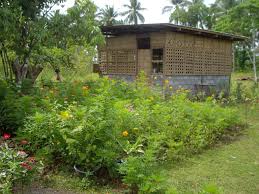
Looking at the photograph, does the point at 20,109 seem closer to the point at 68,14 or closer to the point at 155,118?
the point at 155,118

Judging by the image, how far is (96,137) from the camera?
163 inches

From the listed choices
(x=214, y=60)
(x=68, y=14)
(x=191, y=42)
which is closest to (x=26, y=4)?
(x=68, y=14)

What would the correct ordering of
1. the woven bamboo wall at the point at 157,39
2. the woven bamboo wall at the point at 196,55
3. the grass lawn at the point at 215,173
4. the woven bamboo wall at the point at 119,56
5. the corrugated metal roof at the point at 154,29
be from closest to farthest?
the grass lawn at the point at 215,173, the corrugated metal roof at the point at 154,29, the woven bamboo wall at the point at 157,39, the woven bamboo wall at the point at 196,55, the woven bamboo wall at the point at 119,56

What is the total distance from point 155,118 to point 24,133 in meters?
2.15

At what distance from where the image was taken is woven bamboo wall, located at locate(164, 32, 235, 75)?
12.8 m

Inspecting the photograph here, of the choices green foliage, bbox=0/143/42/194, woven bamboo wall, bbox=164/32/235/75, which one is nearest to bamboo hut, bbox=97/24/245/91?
woven bamboo wall, bbox=164/32/235/75

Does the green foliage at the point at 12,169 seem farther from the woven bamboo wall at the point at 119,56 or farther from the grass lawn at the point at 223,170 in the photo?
the woven bamboo wall at the point at 119,56

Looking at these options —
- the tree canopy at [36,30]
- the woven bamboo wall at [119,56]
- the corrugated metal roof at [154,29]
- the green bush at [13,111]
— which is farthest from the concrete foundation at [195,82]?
the green bush at [13,111]

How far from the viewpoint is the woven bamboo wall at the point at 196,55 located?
12.8 metres

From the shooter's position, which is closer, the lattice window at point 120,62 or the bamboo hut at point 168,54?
the bamboo hut at point 168,54

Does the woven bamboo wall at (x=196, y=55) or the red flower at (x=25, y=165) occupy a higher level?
the woven bamboo wall at (x=196, y=55)

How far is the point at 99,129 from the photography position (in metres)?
4.07

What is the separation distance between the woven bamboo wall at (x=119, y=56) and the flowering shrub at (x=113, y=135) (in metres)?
7.46

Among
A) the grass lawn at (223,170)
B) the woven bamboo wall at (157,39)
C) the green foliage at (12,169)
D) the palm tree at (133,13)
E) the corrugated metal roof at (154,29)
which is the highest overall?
the palm tree at (133,13)
